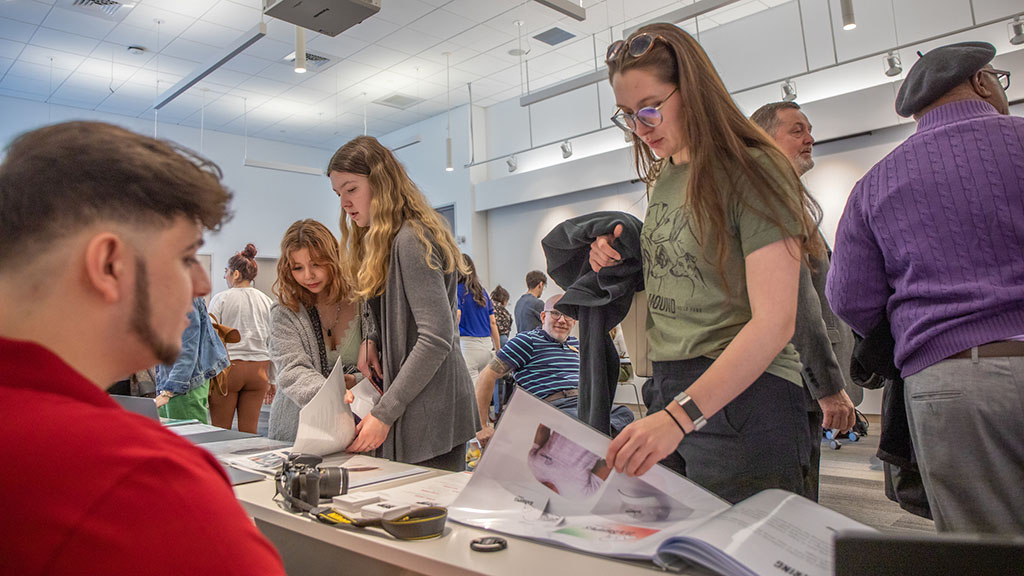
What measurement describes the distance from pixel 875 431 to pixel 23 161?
20.3ft

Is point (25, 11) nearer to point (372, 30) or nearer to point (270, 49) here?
point (270, 49)

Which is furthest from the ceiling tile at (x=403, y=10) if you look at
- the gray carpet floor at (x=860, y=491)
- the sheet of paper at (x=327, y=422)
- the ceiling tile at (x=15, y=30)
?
the sheet of paper at (x=327, y=422)

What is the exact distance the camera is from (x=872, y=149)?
6117 millimetres

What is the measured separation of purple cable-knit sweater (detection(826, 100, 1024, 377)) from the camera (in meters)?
1.18

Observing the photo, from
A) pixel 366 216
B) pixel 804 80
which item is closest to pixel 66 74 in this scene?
pixel 366 216

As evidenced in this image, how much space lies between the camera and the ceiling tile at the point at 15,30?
6223 mm

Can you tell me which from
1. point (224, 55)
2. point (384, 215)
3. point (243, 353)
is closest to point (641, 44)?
point (384, 215)

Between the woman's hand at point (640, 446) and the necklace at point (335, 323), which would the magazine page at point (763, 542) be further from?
the necklace at point (335, 323)

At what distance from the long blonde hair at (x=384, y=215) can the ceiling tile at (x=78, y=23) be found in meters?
5.91

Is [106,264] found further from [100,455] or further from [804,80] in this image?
[804,80]

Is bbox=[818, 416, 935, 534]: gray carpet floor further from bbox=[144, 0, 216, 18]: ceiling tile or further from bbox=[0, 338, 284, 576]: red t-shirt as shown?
bbox=[144, 0, 216, 18]: ceiling tile

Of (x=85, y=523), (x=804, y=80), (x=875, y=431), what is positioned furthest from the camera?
(x=804, y=80)

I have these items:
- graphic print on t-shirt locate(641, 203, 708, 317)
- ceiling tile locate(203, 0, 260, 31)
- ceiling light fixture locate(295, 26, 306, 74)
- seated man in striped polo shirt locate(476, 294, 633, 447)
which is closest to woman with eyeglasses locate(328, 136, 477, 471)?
graphic print on t-shirt locate(641, 203, 708, 317)

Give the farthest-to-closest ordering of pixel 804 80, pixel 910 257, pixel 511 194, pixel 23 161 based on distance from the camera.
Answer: pixel 511 194 → pixel 804 80 → pixel 910 257 → pixel 23 161
